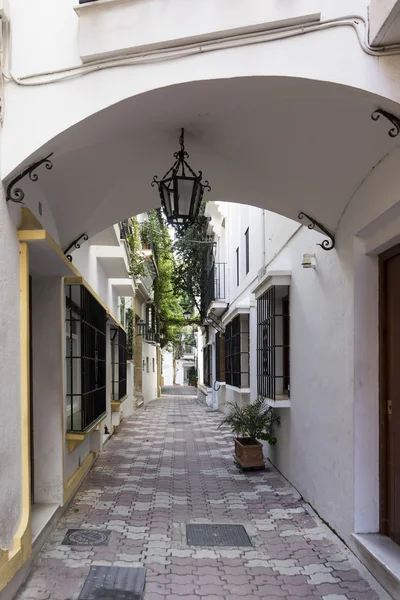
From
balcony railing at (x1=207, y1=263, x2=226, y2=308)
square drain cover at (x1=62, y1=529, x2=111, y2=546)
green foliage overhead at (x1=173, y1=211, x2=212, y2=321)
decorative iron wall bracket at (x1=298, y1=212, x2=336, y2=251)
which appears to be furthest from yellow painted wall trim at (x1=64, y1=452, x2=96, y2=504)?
green foliage overhead at (x1=173, y1=211, x2=212, y2=321)

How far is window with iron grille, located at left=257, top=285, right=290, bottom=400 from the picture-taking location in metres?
7.52

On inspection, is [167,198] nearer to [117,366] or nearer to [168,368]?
[117,366]

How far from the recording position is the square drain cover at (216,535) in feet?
15.9

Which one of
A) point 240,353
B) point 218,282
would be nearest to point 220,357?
point 218,282

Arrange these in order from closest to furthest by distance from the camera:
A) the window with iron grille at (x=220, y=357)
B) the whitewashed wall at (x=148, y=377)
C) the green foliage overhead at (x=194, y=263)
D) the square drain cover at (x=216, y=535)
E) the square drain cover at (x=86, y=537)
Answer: the square drain cover at (x=86, y=537) → the square drain cover at (x=216, y=535) → the window with iron grille at (x=220, y=357) → the green foliage overhead at (x=194, y=263) → the whitewashed wall at (x=148, y=377)

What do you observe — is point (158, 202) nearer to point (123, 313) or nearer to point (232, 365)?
point (232, 365)

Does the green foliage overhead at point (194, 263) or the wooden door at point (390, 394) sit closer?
the wooden door at point (390, 394)

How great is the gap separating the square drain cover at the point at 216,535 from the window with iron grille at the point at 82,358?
1.67 metres

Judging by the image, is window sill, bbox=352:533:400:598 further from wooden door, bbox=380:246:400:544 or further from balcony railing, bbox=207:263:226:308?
balcony railing, bbox=207:263:226:308

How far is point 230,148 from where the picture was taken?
190 inches

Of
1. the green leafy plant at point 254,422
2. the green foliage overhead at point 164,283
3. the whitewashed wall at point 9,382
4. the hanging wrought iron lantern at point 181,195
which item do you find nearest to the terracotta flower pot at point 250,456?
→ the green leafy plant at point 254,422

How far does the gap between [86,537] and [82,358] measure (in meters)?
1.95

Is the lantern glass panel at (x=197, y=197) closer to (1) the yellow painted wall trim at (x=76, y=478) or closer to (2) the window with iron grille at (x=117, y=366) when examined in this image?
(1) the yellow painted wall trim at (x=76, y=478)

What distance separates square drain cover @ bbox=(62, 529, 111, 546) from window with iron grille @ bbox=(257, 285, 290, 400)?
3.09m
